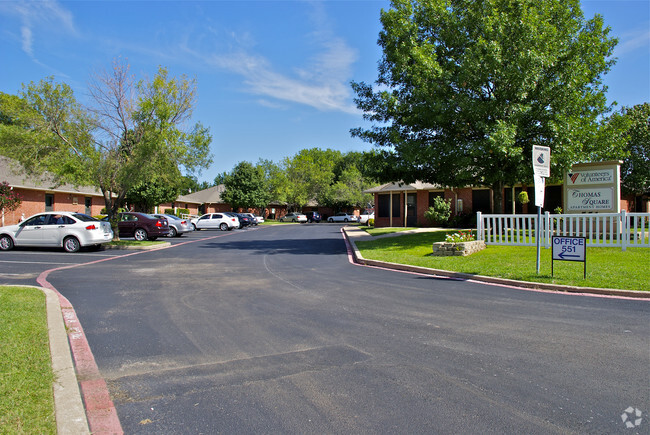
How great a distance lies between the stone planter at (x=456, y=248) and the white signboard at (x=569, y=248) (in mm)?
3813

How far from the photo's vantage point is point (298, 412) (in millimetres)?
3506

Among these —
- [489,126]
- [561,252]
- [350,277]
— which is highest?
[489,126]

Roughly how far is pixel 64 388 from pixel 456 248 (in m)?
11.6

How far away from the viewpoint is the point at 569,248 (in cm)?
927

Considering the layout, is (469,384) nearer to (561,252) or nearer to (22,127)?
(561,252)

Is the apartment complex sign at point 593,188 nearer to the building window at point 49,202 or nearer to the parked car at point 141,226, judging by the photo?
the parked car at point 141,226

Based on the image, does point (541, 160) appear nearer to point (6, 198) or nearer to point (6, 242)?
point (6, 242)

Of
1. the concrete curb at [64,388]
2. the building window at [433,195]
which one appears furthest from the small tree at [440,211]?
the concrete curb at [64,388]

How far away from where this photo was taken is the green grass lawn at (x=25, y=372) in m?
3.14

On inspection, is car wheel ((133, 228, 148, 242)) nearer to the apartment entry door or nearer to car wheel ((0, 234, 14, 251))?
car wheel ((0, 234, 14, 251))

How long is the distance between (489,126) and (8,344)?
48.3 feet

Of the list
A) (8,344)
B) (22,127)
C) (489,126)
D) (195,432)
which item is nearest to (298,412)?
(195,432)

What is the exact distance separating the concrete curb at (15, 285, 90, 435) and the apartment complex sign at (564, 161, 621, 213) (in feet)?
51.6

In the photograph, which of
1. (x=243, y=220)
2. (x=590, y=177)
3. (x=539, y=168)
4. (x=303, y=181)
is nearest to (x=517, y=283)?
(x=539, y=168)
